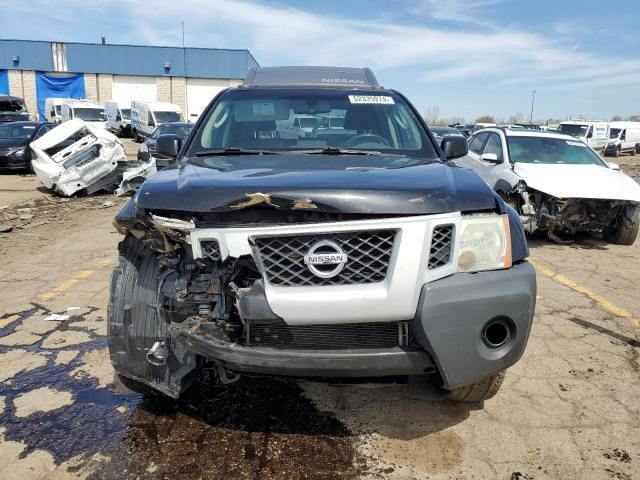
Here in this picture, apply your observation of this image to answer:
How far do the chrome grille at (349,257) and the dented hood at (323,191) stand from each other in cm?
12

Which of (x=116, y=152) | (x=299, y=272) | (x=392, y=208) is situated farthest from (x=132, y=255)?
(x=116, y=152)

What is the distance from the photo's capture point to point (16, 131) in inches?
587

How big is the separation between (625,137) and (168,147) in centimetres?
3236

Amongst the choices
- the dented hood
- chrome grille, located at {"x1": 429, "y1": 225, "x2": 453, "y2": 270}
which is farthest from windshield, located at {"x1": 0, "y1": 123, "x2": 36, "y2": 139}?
chrome grille, located at {"x1": 429, "y1": 225, "x2": 453, "y2": 270}

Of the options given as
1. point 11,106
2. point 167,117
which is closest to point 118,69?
point 167,117

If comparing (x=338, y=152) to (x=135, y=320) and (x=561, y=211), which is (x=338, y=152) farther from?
(x=561, y=211)

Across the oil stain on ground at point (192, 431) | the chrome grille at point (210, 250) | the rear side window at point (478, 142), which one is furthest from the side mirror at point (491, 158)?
the chrome grille at point (210, 250)

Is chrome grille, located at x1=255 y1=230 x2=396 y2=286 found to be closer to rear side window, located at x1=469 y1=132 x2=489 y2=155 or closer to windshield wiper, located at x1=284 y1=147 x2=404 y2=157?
windshield wiper, located at x1=284 y1=147 x2=404 y2=157

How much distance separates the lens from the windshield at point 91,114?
28.8 metres

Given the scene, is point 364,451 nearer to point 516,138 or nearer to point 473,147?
point 516,138

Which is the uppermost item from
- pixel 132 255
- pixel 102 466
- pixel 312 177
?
pixel 312 177

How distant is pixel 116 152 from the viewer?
→ 11.2 meters

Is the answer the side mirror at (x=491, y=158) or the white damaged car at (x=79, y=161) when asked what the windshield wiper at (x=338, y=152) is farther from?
the white damaged car at (x=79, y=161)

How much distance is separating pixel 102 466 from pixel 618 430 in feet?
8.33
